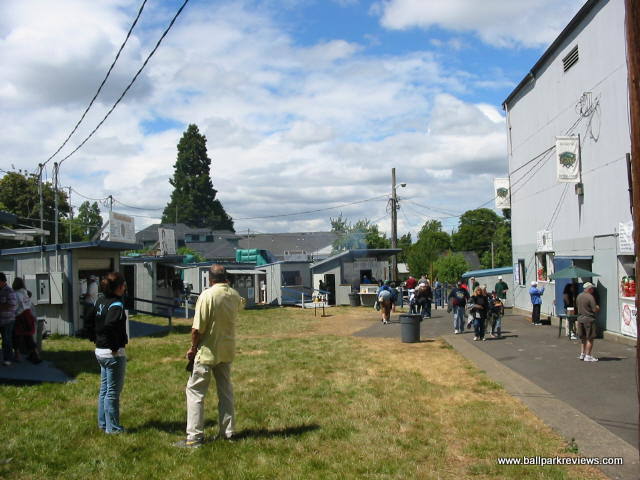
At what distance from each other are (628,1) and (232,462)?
5.49 meters

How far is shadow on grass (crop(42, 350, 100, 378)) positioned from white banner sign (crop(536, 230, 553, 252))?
1478 cm

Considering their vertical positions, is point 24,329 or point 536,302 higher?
point 24,329

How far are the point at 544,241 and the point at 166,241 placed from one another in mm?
19442

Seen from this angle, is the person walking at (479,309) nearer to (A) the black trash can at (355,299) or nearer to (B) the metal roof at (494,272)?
(B) the metal roof at (494,272)

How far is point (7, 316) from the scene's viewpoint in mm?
10375

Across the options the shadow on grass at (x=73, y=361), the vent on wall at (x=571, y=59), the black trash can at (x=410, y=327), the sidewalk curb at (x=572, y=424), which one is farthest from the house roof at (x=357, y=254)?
the sidewalk curb at (x=572, y=424)

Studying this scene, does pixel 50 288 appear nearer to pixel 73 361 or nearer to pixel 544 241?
pixel 73 361

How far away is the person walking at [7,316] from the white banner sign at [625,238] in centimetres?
1279

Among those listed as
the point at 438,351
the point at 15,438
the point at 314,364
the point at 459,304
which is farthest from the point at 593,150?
the point at 15,438

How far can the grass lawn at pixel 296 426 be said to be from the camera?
5.77 meters

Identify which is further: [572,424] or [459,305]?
[459,305]

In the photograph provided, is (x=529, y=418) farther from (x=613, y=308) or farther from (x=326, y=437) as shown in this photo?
(x=613, y=308)

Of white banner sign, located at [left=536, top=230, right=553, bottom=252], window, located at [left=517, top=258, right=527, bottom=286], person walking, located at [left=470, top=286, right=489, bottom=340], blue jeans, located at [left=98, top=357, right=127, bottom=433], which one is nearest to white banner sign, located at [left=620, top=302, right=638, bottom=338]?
person walking, located at [left=470, top=286, right=489, bottom=340]

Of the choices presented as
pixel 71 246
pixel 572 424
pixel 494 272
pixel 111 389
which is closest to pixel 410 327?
pixel 572 424
